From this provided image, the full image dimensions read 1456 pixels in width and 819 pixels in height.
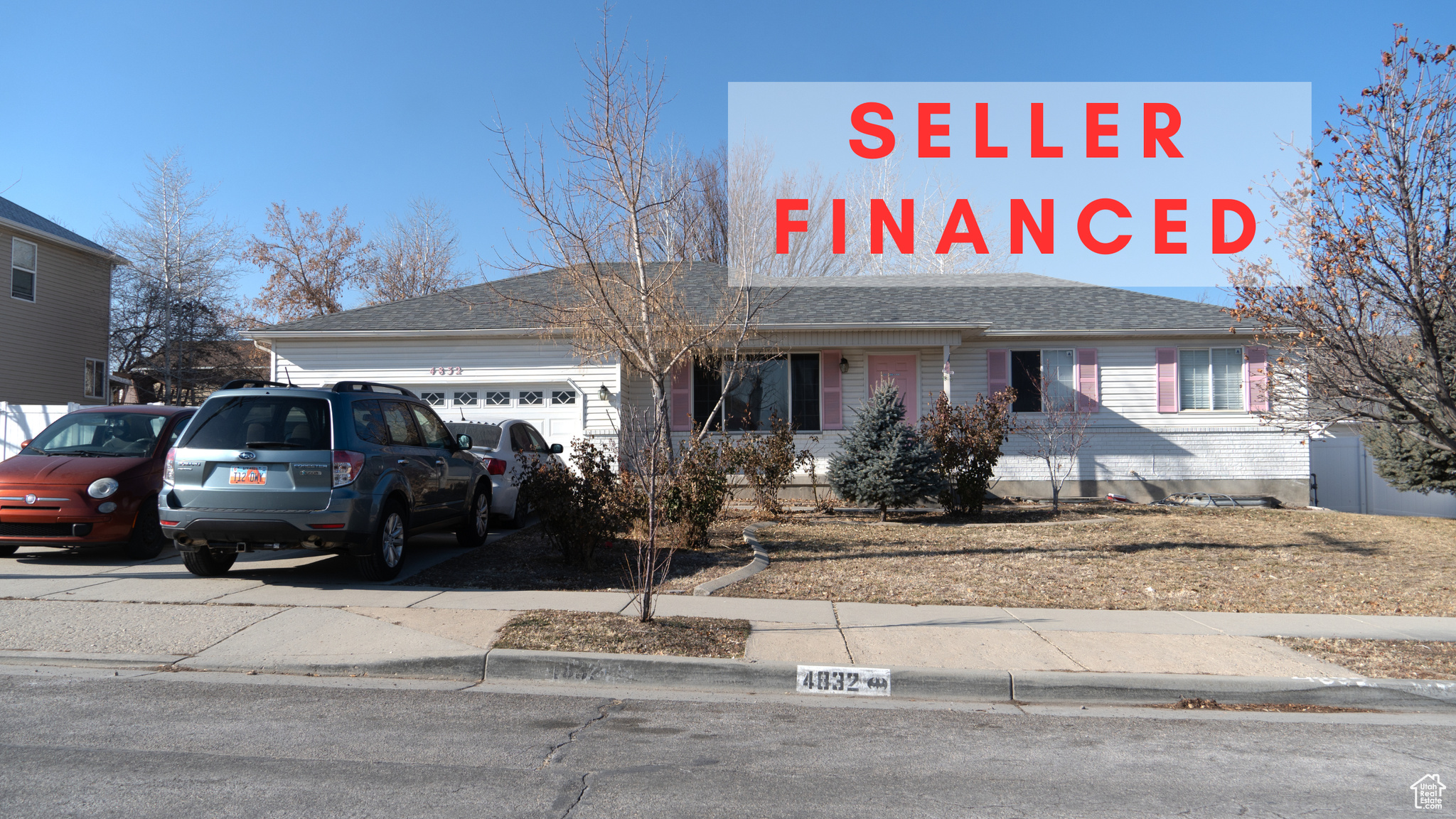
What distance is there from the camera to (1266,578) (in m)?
9.53

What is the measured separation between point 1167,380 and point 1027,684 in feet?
46.5

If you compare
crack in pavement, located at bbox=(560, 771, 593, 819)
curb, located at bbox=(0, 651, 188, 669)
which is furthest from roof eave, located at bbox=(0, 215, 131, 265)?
crack in pavement, located at bbox=(560, 771, 593, 819)

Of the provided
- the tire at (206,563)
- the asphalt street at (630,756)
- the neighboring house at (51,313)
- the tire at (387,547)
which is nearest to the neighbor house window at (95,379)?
the neighboring house at (51,313)

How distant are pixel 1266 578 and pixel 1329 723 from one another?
4.48 m

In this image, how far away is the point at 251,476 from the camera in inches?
305

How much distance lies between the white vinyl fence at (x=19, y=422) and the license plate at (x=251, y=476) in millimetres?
11186

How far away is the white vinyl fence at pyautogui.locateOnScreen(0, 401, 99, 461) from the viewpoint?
16.0m

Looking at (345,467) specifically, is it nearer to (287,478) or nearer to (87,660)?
(287,478)

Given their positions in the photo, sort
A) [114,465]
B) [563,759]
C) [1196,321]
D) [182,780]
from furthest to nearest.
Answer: [1196,321], [114,465], [563,759], [182,780]

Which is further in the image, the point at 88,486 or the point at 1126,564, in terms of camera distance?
the point at 1126,564

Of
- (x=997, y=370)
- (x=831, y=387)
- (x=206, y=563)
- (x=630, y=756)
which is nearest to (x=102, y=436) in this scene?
(x=206, y=563)

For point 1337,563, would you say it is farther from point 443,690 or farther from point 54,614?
point 54,614

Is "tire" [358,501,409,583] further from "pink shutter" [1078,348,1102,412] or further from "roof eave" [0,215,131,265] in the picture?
"roof eave" [0,215,131,265]

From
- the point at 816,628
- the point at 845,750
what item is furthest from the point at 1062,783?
the point at 816,628
